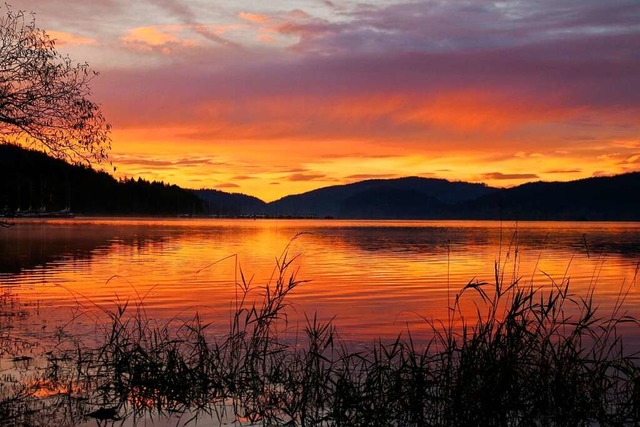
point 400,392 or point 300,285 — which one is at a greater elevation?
point 400,392

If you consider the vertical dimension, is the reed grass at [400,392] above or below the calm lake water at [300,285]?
above

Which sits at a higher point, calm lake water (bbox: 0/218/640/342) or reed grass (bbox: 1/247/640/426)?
reed grass (bbox: 1/247/640/426)

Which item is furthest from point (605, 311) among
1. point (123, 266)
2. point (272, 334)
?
point (123, 266)

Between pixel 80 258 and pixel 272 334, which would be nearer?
pixel 272 334

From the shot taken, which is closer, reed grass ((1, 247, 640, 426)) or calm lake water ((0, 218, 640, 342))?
reed grass ((1, 247, 640, 426))

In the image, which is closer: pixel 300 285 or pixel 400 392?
pixel 400 392

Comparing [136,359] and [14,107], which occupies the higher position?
[14,107]

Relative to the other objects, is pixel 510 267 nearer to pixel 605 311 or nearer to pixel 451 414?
pixel 605 311

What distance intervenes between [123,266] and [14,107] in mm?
26731

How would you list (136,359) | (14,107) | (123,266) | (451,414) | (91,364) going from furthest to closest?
(123,266) < (14,107) < (91,364) < (136,359) < (451,414)

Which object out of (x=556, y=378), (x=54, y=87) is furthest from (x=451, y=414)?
(x=54, y=87)

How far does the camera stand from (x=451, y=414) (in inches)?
392

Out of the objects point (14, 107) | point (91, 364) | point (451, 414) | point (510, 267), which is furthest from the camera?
point (510, 267)

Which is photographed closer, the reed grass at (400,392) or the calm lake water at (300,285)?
the reed grass at (400,392)
